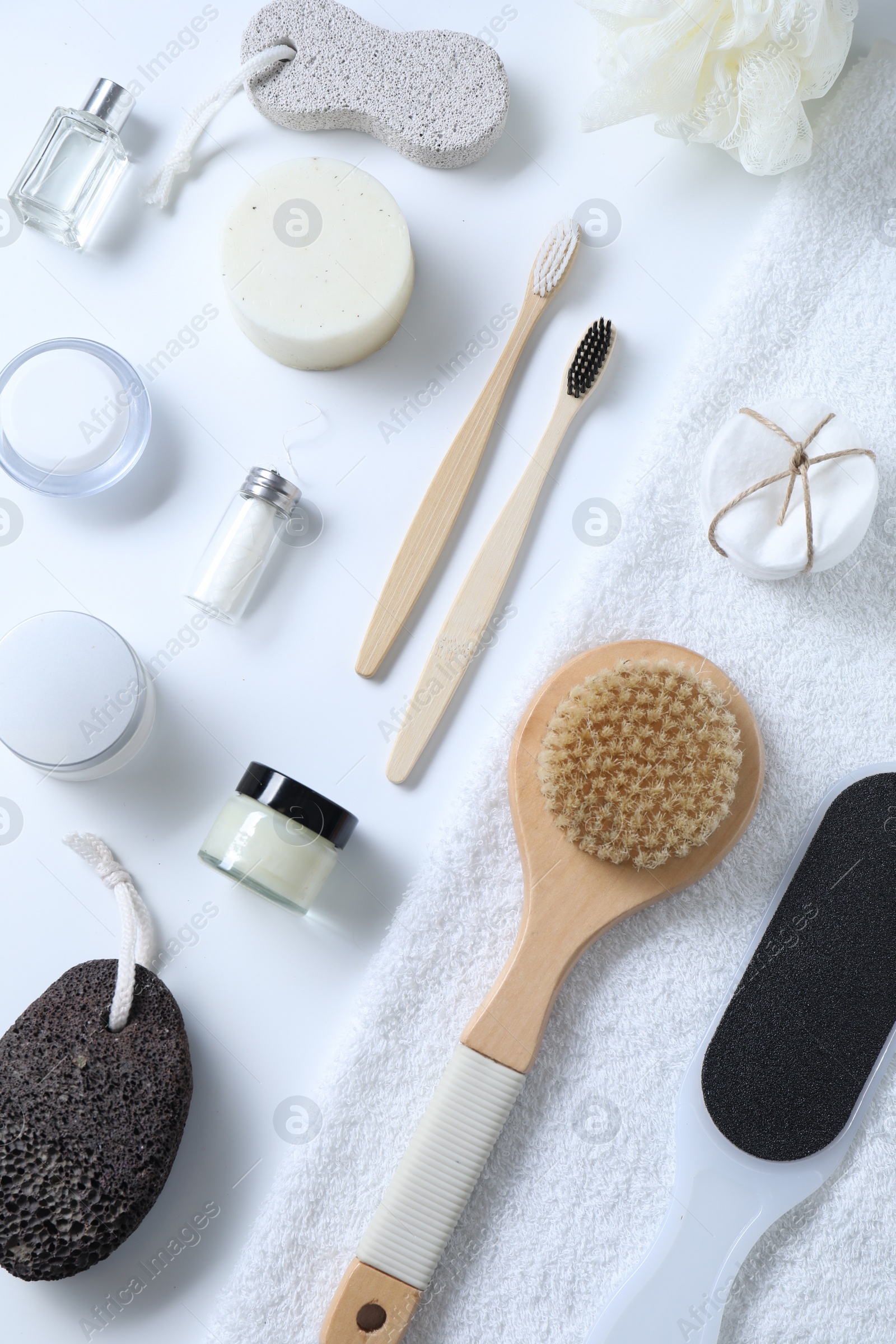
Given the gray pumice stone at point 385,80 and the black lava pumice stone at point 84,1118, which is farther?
the gray pumice stone at point 385,80

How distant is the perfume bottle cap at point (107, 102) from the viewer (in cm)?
80

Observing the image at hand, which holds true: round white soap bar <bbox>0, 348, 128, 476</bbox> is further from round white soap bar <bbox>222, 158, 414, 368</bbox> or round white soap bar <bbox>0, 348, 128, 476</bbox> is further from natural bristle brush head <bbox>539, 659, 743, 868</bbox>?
natural bristle brush head <bbox>539, 659, 743, 868</bbox>

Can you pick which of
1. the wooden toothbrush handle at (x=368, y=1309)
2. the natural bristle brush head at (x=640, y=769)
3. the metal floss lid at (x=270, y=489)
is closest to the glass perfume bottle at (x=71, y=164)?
the metal floss lid at (x=270, y=489)

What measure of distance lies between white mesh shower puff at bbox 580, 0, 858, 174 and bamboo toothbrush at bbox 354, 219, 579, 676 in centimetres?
11

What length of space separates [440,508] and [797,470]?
0.98ft

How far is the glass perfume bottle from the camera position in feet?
2.64

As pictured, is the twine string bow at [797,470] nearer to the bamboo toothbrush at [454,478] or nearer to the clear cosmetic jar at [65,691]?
the bamboo toothbrush at [454,478]

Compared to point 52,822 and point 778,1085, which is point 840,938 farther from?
point 52,822

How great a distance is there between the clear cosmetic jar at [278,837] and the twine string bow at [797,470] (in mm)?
399

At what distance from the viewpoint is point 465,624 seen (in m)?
0.80

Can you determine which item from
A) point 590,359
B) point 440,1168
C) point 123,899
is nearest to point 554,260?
point 590,359

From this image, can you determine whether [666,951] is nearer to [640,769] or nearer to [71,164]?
[640,769]

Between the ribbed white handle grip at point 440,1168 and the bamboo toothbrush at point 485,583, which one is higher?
the bamboo toothbrush at point 485,583

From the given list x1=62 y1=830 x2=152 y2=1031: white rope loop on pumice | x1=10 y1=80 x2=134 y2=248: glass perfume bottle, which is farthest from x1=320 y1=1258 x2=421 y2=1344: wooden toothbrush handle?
x1=10 y1=80 x2=134 y2=248: glass perfume bottle
